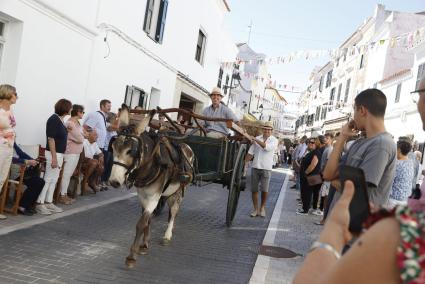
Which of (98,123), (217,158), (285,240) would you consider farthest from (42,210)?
(285,240)

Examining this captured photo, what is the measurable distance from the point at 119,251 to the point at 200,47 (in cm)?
1676

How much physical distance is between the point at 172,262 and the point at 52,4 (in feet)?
20.6

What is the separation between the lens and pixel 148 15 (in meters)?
15.0

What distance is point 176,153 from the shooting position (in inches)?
264

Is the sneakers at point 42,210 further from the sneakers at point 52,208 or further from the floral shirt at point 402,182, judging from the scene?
the floral shirt at point 402,182

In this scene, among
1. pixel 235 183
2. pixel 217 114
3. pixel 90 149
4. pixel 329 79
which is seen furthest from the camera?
pixel 329 79

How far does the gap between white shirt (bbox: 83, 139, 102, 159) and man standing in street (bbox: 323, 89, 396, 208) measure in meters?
7.40

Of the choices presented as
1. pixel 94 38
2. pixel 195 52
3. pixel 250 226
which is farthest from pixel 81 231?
pixel 195 52

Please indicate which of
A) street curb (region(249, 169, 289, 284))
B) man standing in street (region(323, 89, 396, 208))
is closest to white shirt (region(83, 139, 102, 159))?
street curb (region(249, 169, 289, 284))

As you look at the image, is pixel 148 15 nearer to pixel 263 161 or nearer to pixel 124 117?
pixel 263 161

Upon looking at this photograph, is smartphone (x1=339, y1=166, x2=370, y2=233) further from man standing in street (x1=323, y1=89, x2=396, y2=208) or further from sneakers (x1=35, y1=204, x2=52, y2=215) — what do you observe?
sneakers (x1=35, y1=204, x2=52, y2=215)

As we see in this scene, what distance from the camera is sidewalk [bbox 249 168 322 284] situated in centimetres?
591

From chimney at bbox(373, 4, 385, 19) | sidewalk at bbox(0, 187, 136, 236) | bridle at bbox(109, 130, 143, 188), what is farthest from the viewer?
chimney at bbox(373, 4, 385, 19)

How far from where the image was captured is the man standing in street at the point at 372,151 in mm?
3346
